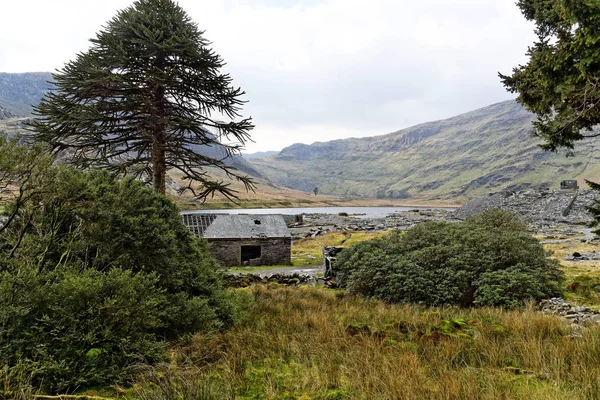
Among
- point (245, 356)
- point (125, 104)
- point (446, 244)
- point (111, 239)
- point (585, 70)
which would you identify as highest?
point (125, 104)

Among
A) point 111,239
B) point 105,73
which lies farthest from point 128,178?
point 105,73

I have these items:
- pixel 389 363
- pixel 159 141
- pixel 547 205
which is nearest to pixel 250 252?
pixel 159 141

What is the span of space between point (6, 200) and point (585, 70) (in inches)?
546

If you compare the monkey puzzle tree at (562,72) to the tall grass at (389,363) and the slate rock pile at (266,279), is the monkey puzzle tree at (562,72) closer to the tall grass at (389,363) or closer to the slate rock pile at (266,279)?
the tall grass at (389,363)

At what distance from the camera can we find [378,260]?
13836mm

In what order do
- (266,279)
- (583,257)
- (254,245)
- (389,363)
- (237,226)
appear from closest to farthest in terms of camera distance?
(389,363) → (266,279) → (583,257) → (254,245) → (237,226)

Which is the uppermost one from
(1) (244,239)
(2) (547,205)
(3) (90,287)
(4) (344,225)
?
(2) (547,205)

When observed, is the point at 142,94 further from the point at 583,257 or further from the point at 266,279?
the point at 583,257

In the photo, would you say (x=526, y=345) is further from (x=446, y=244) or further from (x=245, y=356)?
(x=446, y=244)

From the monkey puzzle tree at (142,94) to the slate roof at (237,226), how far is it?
11.9 metres

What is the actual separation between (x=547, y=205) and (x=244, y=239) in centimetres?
6227

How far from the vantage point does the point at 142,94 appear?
14.3 meters

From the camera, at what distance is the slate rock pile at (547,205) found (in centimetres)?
5281

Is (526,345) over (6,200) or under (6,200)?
under
